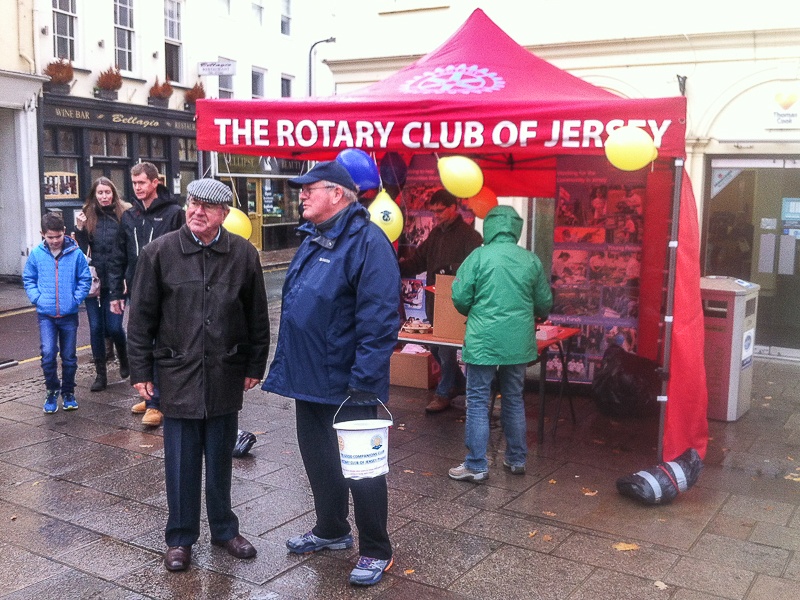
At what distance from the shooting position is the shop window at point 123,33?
19828 mm

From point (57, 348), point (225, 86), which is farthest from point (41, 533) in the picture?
point (225, 86)

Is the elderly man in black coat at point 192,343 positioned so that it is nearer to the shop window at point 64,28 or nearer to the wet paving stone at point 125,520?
the wet paving stone at point 125,520

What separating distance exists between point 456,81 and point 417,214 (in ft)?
7.76

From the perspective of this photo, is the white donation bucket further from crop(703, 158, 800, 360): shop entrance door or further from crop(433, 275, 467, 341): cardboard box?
Answer: crop(703, 158, 800, 360): shop entrance door

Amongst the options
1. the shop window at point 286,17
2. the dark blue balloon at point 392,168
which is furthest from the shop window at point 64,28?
the dark blue balloon at point 392,168

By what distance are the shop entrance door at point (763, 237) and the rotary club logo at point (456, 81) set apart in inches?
194

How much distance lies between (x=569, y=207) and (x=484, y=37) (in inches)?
67.7

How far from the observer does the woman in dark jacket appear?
7.67m

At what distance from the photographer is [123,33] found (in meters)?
20.1

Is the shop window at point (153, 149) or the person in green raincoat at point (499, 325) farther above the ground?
the shop window at point (153, 149)

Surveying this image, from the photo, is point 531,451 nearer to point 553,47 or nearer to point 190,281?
point 190,281

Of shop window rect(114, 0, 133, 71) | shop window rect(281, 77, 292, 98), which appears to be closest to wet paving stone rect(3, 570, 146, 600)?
shop window rect(114, 0, 133, 71)

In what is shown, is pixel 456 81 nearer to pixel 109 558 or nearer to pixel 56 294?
pixel 56 294

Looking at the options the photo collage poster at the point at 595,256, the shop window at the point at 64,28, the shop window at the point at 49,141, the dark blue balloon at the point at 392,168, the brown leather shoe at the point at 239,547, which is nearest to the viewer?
the brown leather shoe at the point at 239,547
